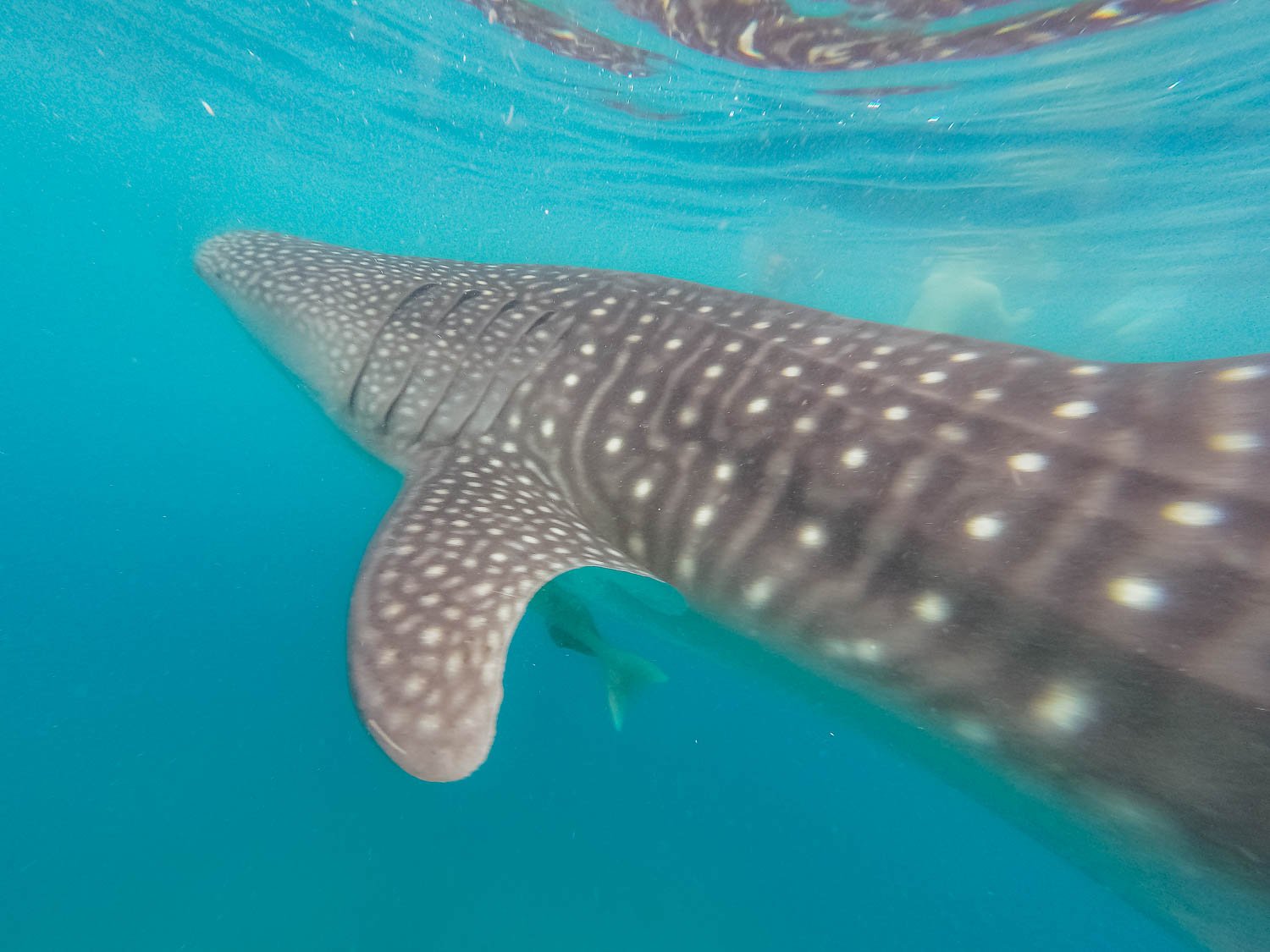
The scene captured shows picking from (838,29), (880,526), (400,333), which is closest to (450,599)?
(880,526)

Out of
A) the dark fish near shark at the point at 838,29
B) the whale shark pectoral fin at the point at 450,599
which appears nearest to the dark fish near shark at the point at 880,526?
the whale shark pectoral fin at the point at 450,599

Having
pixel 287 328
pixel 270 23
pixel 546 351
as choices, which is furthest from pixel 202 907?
pixel 270 23

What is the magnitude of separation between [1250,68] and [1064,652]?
1051cm

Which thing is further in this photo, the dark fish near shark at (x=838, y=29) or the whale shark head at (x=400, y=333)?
the dark fish near shark at (x=838, y=29)

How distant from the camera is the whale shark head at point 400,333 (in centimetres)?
308

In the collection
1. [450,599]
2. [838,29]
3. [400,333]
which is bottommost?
[450,599]

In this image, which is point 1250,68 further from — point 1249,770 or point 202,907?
point 202,907

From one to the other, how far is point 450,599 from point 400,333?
183 centimetres

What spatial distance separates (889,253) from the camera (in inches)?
880

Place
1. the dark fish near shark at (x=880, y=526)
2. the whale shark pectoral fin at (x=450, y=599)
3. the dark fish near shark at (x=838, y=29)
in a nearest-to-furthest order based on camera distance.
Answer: the dark fish near shark at (x=880, y=526) → the whale shark pectoral fin at (x=450, y=599) → the dark fish near shark at (x=838, y=29)

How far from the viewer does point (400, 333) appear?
10.7 ft

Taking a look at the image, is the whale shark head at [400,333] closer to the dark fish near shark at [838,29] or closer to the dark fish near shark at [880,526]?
the dark fish near shark at [880,526]

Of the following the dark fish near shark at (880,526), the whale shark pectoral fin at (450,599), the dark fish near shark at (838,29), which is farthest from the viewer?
the dark fish near shark at (838,29)

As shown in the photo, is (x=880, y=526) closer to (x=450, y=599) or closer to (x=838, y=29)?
(x=450, y=599)
